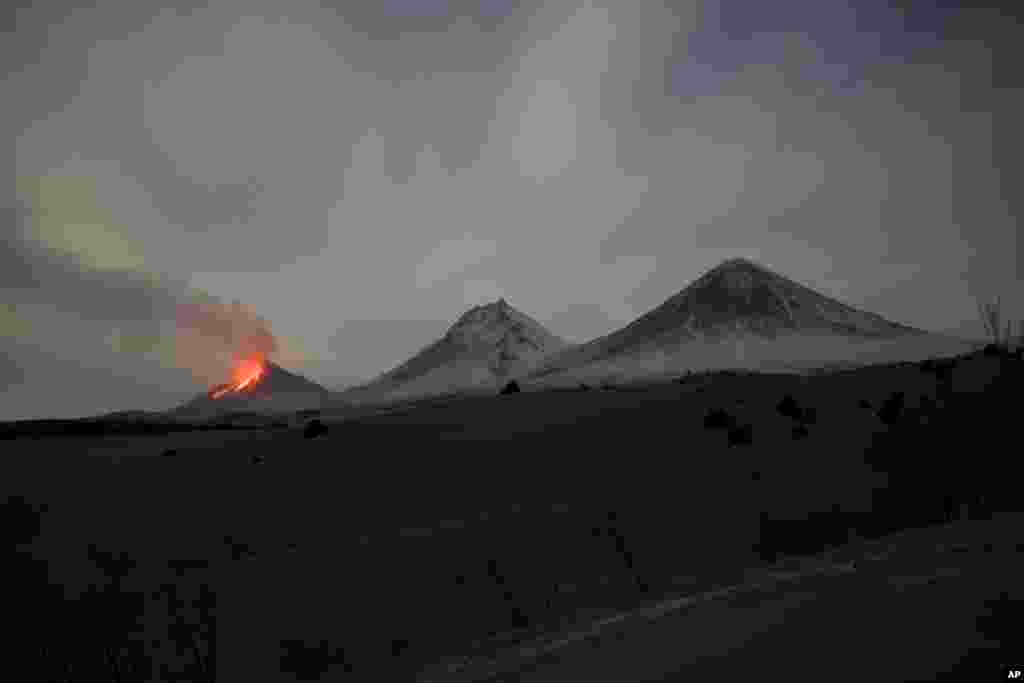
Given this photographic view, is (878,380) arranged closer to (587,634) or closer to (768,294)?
(587,634)

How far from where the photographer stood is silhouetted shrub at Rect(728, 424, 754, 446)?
19.0 metres

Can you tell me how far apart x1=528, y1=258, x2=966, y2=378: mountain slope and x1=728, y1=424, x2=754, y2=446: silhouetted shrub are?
70.9m

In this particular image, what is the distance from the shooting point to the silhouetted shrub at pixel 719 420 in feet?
68.1

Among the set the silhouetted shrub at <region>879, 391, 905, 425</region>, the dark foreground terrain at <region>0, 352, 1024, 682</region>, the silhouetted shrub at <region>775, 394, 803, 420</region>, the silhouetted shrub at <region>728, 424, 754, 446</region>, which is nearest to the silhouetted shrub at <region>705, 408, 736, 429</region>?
the dark foreground terrain at <region>0, 352, 1024, 682</region>

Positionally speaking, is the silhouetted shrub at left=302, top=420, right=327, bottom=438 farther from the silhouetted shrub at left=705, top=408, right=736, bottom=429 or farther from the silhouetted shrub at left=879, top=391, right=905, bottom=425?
the silhouetted shrub at left=879, top=391, right=905, bottom=425

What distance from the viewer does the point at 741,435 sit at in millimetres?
19172

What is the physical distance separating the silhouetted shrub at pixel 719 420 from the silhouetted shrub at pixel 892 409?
4155 millimetres

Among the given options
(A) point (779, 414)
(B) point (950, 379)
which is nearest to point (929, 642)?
(A) point (779, 414)

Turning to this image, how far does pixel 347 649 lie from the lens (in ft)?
27.0

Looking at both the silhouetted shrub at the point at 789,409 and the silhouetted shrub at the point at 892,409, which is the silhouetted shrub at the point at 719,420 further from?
the silhouetted shrub at the point at 892,409

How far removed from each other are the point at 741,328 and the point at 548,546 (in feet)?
358

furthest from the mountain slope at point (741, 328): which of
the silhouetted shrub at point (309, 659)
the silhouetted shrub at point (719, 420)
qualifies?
the silhouetted shrub at point (309, 659)

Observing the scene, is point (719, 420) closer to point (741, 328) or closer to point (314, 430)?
point (314, 430)

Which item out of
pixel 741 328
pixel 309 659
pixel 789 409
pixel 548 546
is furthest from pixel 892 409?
pixel 741 328
